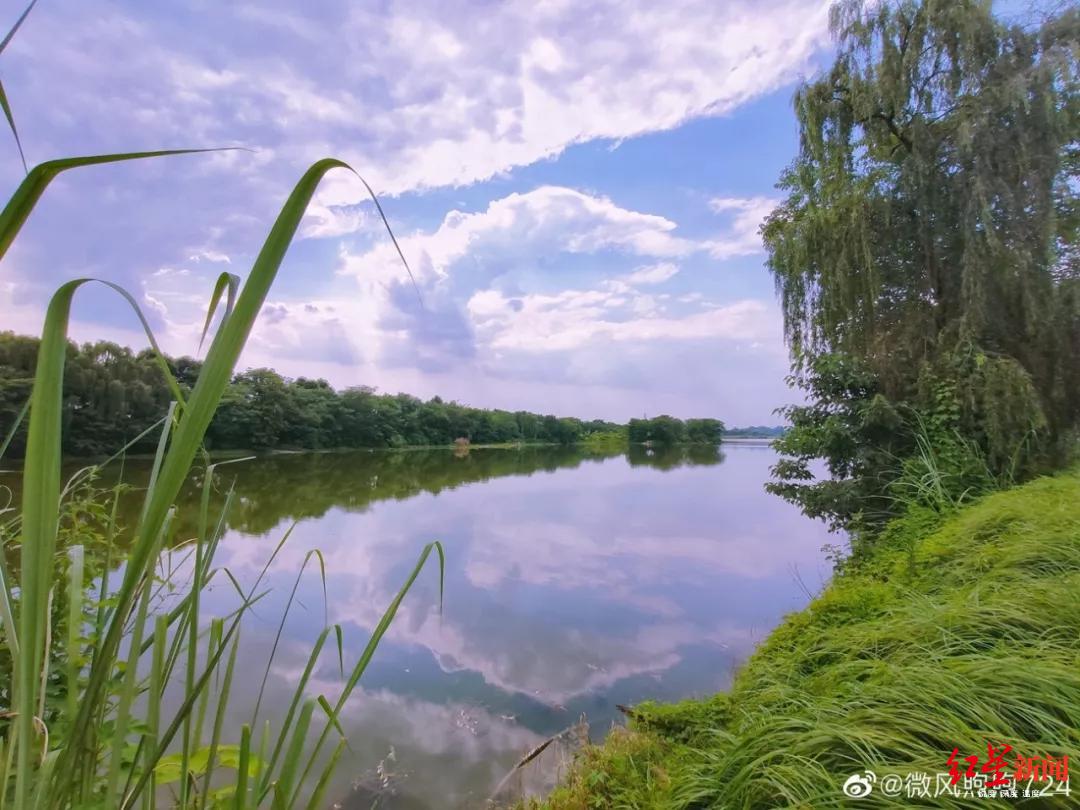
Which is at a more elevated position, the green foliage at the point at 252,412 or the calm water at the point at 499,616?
the green foliage at the point at 252,412

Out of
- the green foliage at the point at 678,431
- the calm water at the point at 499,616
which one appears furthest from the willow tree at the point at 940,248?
the green foliage at the point at 678,431

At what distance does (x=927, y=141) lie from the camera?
15.6 feet

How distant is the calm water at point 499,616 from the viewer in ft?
9.22

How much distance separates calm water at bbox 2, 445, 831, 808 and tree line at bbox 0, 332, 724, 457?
1.93 m

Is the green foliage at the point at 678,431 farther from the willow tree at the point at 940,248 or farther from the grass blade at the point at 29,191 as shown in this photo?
the grass blade at the point at 29,191

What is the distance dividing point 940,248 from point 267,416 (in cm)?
2832

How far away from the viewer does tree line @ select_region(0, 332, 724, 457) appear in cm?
731

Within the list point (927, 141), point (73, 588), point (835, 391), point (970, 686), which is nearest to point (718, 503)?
point (835, 391)

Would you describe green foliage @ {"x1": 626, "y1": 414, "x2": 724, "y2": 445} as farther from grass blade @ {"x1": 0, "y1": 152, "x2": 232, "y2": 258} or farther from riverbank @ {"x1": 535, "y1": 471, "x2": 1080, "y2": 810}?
grass blade @ {"x1": 0, "y1": 152, "x2": 232, "y2": 258}

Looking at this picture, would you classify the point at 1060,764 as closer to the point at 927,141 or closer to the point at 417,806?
the point at 417,806

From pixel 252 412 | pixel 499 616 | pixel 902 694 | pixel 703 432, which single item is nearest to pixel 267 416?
pixel 252 412

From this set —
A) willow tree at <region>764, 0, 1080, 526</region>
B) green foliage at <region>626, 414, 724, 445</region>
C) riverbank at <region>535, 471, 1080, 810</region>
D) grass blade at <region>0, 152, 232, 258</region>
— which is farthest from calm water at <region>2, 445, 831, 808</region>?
green foliage at <region>626, 414, 724, 445</region>

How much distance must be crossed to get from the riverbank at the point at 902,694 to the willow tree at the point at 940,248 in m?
2.00

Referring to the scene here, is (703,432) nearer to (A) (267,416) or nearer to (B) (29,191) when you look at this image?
(A) (267,416)
